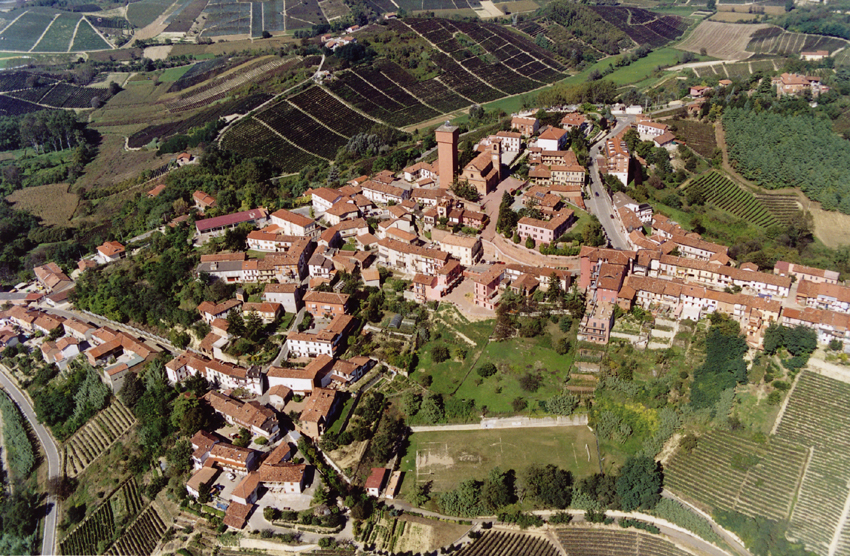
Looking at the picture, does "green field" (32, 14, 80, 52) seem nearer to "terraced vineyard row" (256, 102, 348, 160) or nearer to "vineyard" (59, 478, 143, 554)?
"terraced vineyard row" (256, 102, 348, 160)

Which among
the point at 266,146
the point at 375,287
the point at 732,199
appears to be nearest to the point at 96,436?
the point at 375,287

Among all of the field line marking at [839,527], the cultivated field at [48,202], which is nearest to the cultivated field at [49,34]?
the cultivated field at [48,202]

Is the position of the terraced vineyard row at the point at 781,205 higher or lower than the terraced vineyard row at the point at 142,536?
higher

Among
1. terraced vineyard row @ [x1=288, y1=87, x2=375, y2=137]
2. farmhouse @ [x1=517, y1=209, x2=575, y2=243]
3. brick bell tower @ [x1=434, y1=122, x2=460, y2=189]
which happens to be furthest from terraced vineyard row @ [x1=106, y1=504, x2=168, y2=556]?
terraced vineyard row @ [x1=288, y1=87, x2=375, y2=137]

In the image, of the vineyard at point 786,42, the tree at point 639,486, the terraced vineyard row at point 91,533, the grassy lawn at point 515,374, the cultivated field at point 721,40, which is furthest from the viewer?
the cultivated field at point 721,40

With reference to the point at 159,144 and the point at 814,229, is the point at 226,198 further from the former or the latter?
the point at 814,229

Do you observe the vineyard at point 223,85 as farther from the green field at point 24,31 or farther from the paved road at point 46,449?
the paved road at point 46,449
